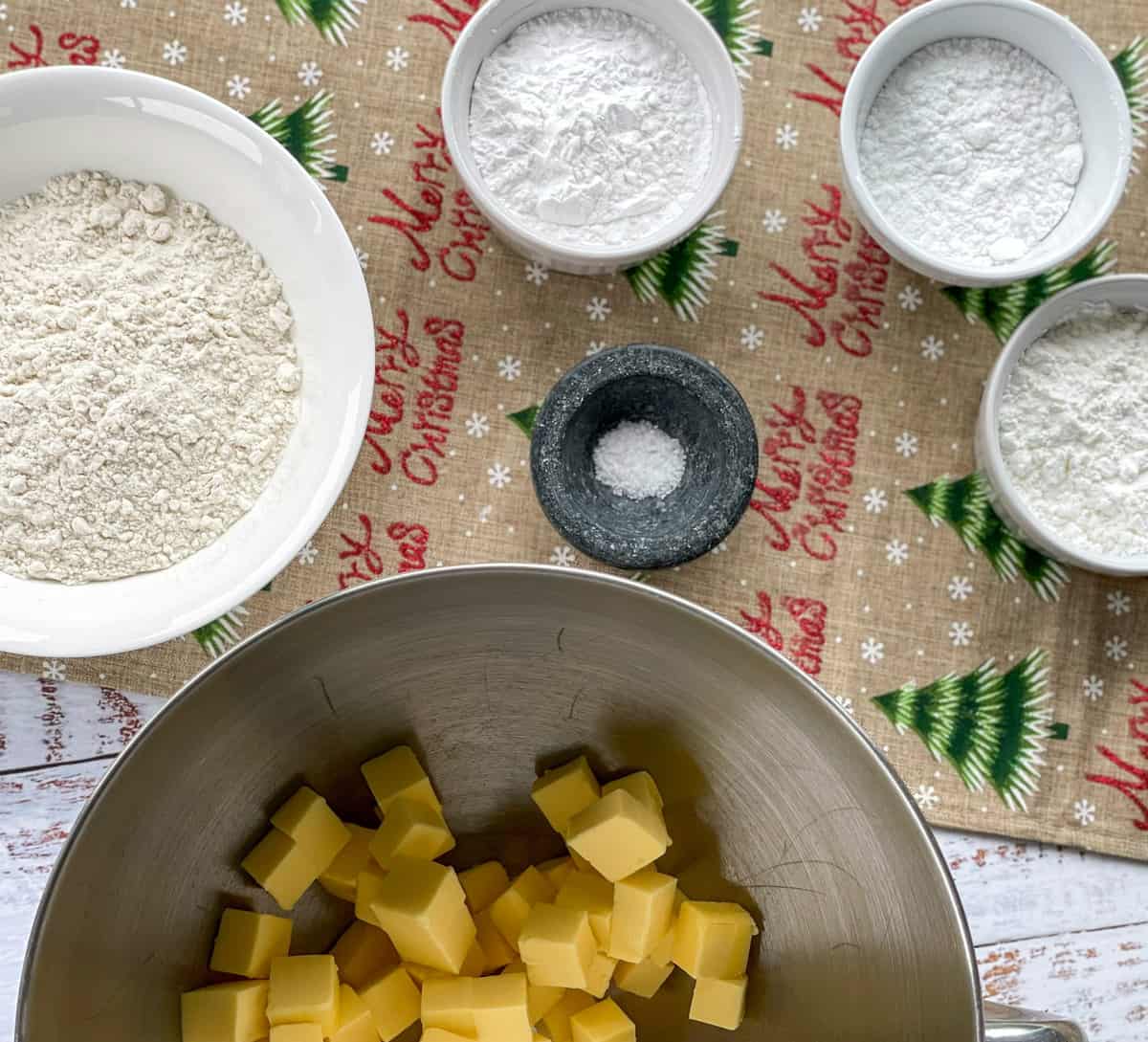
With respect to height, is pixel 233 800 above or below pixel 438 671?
below

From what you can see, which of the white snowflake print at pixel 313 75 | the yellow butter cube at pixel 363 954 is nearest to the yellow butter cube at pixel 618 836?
the yellow butter cube at pixel 363 954

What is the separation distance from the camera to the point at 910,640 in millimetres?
1146

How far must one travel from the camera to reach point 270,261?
3.49ft

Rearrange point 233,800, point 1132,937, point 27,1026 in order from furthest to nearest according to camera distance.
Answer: point 1132,937 → point 233,800 → point 27,1026

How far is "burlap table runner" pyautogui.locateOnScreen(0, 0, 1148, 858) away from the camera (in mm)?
1132

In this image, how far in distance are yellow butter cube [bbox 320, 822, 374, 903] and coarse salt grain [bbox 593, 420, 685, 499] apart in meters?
0.40

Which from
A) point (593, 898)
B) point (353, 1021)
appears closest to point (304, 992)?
point (353, 1021)

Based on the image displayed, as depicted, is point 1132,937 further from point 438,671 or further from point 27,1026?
point 27,1026

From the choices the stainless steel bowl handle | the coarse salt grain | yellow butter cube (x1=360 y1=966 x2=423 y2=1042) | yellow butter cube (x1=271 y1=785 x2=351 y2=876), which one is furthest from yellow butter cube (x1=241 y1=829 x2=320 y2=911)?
the stainless steel bowl handle

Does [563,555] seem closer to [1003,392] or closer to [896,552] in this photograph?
[896,552]

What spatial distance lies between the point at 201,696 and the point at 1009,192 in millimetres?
884

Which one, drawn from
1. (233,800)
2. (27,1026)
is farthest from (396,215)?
(27,1026)

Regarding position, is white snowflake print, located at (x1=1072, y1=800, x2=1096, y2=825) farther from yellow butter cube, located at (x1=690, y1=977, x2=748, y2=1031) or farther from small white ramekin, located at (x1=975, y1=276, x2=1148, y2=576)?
yellow butter cube, located at (x1=690, y1=977, x2=748, y2=1031)

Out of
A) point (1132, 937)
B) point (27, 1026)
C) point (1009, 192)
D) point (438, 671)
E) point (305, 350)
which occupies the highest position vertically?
point (1009, 192)
